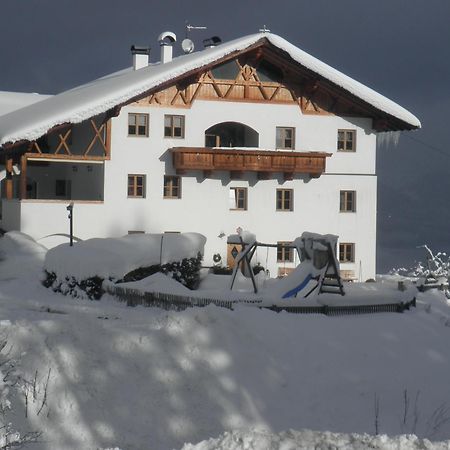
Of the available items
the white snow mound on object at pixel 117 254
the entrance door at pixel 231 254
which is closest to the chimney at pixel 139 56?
the entrance door at pixel 231 254

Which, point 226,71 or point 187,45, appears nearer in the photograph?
point 226,71

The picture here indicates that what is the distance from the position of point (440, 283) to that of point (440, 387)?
16.6 m

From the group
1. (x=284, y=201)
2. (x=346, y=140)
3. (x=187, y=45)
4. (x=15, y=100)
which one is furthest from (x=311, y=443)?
(x=15, y=100)

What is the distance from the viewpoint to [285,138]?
37031 mm

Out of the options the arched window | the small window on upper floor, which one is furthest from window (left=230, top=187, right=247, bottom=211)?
the small window on upper floor

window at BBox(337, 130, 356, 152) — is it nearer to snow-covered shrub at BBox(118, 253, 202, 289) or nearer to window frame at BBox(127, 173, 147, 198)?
window frame at BBox(127, 173, 147, 198)

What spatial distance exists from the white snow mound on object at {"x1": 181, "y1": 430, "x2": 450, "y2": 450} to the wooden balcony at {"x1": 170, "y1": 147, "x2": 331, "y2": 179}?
26780 mm

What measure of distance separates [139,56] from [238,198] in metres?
11.8

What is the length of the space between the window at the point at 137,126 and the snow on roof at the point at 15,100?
53.3 ft

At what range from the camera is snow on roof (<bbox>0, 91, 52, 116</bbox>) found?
1993 inches

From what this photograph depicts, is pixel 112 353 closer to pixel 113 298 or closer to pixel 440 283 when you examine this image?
pixel 113 298

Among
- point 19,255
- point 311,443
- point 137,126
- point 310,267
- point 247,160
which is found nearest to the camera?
point 311,443

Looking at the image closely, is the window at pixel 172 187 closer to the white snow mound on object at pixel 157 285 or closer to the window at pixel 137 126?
the window at pixel 137 126

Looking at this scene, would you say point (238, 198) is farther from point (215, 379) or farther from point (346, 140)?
point (215, 379)
